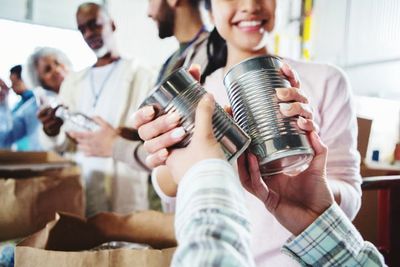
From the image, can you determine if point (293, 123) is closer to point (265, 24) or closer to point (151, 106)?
point (151, 106)

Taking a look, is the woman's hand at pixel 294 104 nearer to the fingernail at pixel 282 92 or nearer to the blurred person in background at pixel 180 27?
the fingernail at pixel 282 92

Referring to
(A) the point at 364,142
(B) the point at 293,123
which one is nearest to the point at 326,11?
(A) the point at 364,142

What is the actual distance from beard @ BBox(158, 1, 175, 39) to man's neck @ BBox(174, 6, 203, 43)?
16 mm

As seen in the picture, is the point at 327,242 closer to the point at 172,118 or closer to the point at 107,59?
the point at 172,118

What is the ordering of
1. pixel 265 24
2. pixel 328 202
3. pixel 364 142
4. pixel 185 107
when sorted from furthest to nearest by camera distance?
1. pixel 364 142
2. pixel 265 24
3. pixel 328 202
4. pixel 185 107

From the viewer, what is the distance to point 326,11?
2137 mm

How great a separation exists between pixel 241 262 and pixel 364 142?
1.48 metres

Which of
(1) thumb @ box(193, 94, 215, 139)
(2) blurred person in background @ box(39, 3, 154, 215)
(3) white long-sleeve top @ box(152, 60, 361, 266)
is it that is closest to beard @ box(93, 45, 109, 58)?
(2) blurred person in background @ box(39, 3, 154, 215)

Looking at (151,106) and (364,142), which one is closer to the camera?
(151,106)

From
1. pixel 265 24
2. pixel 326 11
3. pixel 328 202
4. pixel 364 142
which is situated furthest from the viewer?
pixel 326 11

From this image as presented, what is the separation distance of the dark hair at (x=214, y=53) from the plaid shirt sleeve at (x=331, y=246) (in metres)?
0.65

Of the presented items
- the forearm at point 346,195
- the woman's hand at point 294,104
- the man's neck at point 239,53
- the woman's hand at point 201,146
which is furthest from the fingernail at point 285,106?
the man's neck at point 239,53

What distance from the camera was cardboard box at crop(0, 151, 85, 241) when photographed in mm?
981

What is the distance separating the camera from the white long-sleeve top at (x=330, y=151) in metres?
0.85
